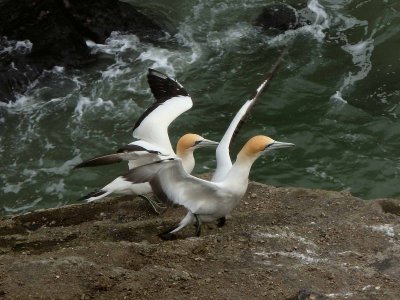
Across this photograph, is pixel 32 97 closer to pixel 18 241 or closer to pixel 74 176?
pixel 74 176

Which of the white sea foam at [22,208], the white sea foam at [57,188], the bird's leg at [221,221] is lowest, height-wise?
the white sea foam at [22,208]

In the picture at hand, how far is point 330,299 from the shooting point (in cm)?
527

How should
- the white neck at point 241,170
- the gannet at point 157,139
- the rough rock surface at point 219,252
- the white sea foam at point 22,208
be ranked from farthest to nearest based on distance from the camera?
the white sea foam at point 22,208 < the gannet at point 157,139 < the white neck at point 241,170 < the rough rock surface at point 219,252

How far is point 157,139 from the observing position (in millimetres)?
8008

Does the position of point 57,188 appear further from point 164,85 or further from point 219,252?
point 219,252

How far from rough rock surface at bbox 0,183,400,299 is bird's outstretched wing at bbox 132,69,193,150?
86cm

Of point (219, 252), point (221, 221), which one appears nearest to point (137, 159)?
point (221, 221)

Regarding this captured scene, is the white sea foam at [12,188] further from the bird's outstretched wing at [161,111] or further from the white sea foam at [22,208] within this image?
the bird's outstretched wing at [161,111]

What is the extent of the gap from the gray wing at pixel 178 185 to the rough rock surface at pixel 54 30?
743cm

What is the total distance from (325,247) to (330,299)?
4.25ft

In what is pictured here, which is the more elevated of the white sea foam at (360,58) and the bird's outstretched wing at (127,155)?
the bird's outstretched wing at (127,155)

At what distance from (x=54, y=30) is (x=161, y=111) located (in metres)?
6.37

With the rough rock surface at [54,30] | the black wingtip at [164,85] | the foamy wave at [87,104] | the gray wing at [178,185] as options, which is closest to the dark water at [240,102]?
the foamy wave at [87,104]

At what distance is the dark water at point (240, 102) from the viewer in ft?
35.4
